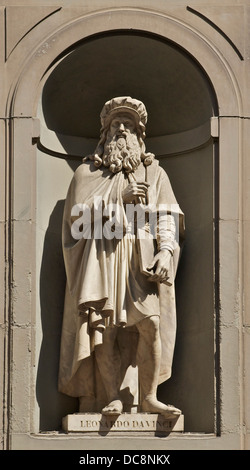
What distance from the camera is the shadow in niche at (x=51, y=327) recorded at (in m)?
17.5

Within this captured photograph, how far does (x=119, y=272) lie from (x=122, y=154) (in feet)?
3.75

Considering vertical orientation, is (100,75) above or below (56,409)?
above

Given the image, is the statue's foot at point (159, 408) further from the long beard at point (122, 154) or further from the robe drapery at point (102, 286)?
the long beard at point (122, 154)

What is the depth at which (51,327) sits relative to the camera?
17.7 metres

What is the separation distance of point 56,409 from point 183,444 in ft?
4.23

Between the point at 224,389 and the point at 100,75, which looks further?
the point at 100,75

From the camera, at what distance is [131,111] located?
17859 millimetres

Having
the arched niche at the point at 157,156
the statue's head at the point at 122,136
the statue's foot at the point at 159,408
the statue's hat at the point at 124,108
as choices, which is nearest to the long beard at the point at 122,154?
the statue's head at the point at 122,136

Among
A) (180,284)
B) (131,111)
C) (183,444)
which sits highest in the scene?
(131,111)

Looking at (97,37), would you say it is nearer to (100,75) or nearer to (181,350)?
(100,75)

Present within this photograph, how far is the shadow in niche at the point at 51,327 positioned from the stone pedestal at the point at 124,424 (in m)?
0.48

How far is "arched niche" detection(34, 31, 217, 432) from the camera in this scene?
17562 mm

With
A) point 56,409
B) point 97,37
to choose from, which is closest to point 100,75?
point 97,37

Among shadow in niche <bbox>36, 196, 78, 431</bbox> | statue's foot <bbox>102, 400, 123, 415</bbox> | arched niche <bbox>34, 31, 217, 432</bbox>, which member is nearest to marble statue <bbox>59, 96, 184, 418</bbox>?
statue's foot <bbox>102, 400, 123, 415</bbox>
